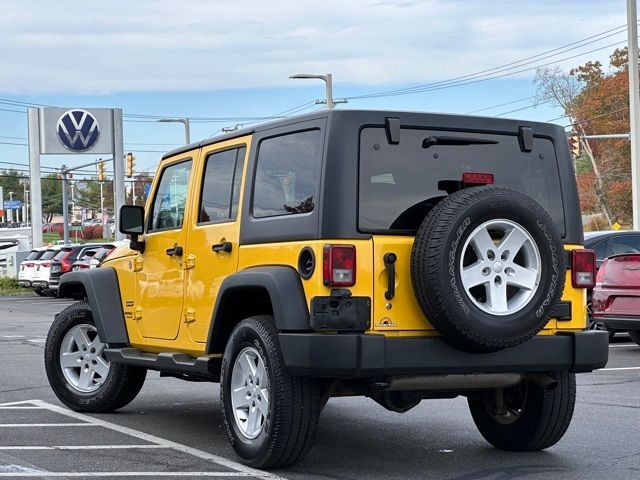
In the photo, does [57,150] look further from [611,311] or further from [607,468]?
[607,468]

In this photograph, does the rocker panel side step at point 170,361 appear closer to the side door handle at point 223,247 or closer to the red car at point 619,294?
the side door handle at point 223,247

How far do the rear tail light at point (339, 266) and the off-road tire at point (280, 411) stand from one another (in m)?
0.58

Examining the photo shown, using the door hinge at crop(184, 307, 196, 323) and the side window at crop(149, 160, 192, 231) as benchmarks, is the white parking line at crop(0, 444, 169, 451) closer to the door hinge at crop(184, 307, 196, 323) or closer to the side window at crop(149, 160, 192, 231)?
the door hinge at crop(184, 307, 196, 323)

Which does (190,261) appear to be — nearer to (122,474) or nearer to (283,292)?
(283,292)

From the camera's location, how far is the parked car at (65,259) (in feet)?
118

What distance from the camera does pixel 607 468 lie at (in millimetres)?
7230

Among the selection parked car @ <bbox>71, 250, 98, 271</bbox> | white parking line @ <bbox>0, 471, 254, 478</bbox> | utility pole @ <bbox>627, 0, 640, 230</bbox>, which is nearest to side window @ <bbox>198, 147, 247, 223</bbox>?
white parking line @ <bbox>0, 471, 254, 478</bbox>

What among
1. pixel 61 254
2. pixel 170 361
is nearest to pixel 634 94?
pixel 61 254

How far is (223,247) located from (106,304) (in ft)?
6.50

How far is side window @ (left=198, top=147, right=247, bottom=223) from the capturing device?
Result: 782 centimetres

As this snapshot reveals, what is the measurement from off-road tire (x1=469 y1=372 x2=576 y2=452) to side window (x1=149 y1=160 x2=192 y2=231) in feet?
8.14

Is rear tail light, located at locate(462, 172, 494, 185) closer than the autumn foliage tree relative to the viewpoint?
Yes

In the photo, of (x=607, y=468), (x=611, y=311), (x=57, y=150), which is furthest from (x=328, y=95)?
(x=607, y=468)

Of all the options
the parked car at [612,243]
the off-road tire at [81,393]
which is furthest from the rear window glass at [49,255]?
the off-road tire at [81,393]
